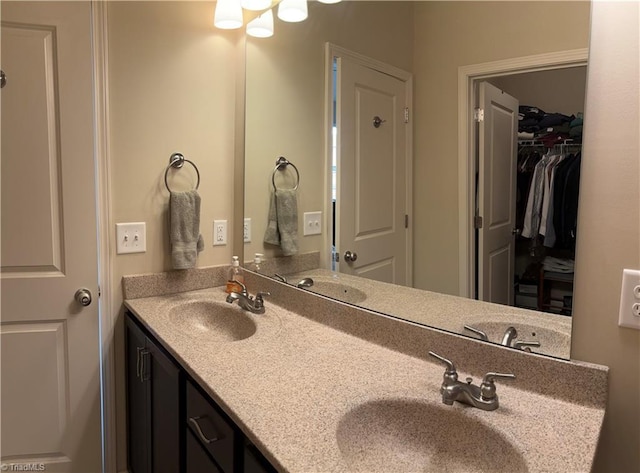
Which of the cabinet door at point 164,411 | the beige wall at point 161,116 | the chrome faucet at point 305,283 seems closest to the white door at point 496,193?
the chrome faucet at point 305,283

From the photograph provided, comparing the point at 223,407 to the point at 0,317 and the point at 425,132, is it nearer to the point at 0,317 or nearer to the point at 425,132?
the point at 425,132

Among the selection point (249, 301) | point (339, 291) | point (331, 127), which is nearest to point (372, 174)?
point (331, 127)

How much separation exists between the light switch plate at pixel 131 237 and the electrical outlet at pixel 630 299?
1640 millimetres

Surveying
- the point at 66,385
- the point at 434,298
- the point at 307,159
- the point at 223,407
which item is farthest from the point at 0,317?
the point at 434,298

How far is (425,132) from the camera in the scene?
1.34 m

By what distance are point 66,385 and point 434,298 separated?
1468 mm

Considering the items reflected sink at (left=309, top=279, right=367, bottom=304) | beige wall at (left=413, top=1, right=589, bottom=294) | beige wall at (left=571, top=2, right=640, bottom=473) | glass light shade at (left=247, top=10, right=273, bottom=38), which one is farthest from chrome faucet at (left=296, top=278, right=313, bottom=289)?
glass light shade at (left=247, top=10, right=273, bottom=38)

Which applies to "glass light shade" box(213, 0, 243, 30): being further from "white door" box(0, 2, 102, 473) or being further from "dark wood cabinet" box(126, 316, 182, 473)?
"dark wood cabinet" box(126, 316, 182, 473)

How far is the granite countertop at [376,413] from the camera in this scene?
84cm

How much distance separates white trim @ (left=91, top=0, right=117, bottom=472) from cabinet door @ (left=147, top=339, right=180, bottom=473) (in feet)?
1.21

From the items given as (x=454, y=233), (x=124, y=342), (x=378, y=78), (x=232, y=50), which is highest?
(x=232, y=50)

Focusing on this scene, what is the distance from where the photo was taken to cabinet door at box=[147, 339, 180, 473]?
1360mm

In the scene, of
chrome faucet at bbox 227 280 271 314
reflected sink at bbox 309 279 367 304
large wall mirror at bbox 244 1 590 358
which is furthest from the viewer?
chrome faucet at bbox 227 280 271 314

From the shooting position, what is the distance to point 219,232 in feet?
6.75
